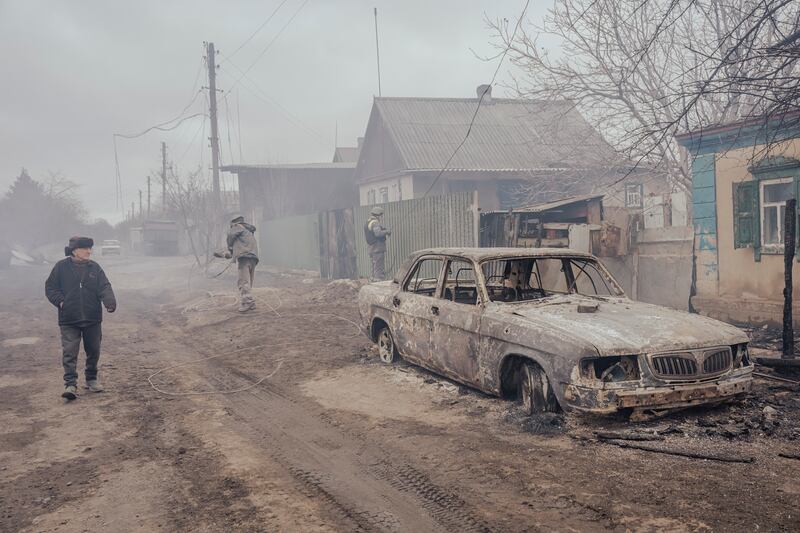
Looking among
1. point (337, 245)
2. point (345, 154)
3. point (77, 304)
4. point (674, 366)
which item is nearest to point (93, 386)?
point (77, 304)

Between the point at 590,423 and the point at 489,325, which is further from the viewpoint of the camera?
the point at 489,325

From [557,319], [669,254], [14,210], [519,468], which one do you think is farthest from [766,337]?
[14,210]

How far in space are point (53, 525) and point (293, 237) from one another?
21100 millimetres

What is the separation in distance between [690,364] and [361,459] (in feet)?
8.43

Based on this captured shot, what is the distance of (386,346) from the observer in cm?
760

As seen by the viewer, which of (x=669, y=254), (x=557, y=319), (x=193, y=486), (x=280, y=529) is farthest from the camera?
(x=669, y=254)

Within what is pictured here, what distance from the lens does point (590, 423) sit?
482cm

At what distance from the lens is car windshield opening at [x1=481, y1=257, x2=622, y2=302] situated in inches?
253

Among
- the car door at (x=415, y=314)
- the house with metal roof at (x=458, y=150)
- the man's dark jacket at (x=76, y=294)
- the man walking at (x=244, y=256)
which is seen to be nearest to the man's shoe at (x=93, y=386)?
the man's dark jacket at (x=76, y=294)

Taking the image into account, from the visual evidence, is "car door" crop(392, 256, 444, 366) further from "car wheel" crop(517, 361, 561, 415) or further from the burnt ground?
"car wheel" crop(517, 361, 561, 415)

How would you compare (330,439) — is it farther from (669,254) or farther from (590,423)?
(669,254)

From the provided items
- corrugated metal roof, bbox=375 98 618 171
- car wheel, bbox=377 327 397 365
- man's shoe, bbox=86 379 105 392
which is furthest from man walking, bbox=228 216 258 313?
corrugated metal roof, bbox=375 98 618 171

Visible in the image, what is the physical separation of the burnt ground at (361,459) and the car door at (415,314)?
0.35 metres

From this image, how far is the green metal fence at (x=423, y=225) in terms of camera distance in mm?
12688
